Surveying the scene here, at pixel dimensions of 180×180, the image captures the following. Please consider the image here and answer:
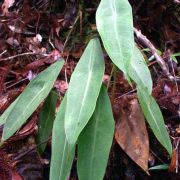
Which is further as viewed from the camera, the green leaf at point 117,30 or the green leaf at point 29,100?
the green leaf at point 29,100

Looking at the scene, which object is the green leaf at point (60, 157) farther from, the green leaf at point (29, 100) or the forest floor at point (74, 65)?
the forest floor at point (74, 65)

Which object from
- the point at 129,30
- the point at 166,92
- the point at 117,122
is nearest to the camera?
the point at 129,30

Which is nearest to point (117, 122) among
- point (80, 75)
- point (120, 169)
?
point (120, 169)

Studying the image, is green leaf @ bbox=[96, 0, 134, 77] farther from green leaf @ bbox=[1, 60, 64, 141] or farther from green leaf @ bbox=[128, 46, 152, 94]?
green leaf @ bbox=[1, 60, 64, 141]

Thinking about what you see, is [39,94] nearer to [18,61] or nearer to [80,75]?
[80,75]

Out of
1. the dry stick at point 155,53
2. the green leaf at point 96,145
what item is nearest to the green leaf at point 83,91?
the green leaf at point 96,145

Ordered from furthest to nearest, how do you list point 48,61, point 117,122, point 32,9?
point 32,9, point 48,61, point 117,122
